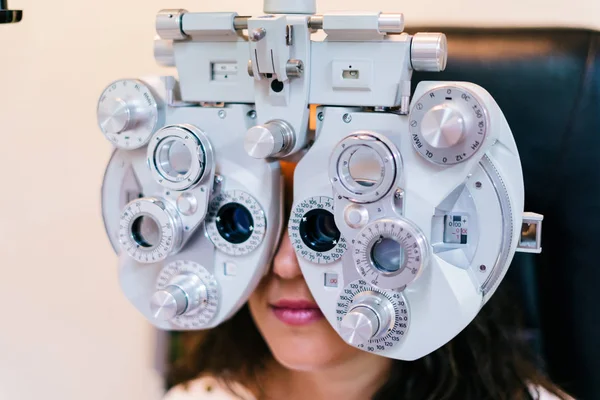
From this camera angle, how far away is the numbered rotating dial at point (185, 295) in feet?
2.49

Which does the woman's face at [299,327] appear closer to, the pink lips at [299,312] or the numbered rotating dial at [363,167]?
the pink lips at [299,312]

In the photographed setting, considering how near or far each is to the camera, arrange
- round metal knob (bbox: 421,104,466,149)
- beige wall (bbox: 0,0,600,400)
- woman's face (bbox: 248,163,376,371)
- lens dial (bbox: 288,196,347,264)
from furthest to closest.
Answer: beige wall (bbox: 0,0,600,400) → woman's face (bbox: 248,163,376,371) → lens dial (bbox: 288,196,347,264) → round metal knob (bbox: 421,104,466,149)

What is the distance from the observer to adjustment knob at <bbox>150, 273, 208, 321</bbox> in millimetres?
757

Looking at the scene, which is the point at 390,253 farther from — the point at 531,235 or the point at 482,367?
the point at 482,367

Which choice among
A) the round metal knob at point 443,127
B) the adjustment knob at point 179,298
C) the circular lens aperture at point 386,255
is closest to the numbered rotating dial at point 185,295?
the adjustment knob at point 179,298

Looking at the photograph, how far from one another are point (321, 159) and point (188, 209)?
0.16 metres

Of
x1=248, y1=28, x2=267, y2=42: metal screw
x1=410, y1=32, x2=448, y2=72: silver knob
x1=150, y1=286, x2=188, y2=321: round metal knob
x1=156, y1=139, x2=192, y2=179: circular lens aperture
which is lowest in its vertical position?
x1=150, y1=286, x2=188, y2=321: round metal knob

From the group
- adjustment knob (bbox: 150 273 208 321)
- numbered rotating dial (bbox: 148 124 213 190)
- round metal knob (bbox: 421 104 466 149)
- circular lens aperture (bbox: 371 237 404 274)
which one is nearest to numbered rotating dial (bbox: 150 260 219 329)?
adjustment knob (bbox: 150 273 208 321)

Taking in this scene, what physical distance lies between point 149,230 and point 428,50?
368 millimetres

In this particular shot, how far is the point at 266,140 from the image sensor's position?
2.22 feet

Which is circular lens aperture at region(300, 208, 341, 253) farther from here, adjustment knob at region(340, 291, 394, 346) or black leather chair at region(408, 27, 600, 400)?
black leather chair at region(408, 27, 600, 400)

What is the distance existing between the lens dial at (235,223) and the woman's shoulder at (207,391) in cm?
42

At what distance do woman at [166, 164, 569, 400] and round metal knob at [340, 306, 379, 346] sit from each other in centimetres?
13

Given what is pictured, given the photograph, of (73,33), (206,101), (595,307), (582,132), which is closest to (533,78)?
(582,132)
